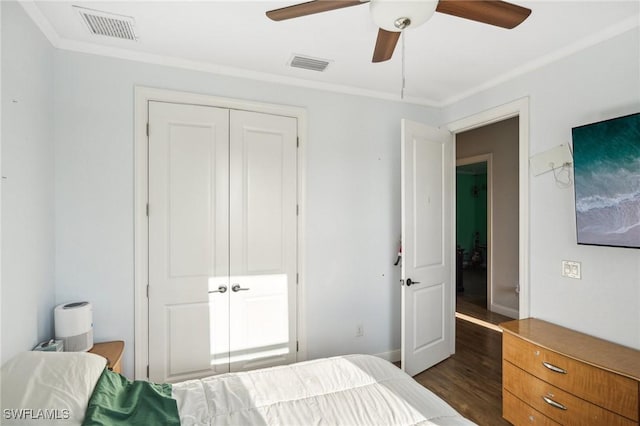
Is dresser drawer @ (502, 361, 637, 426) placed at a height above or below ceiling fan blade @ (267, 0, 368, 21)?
below

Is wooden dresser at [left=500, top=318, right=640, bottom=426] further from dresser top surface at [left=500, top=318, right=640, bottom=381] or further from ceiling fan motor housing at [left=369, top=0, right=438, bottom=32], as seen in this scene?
ceiling fan motor housing at [left=369, top=0, right=438, bottom=32]

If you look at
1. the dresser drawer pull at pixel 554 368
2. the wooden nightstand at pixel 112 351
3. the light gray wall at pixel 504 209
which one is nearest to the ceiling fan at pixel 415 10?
the dresser drawer pull at pixel 554 368

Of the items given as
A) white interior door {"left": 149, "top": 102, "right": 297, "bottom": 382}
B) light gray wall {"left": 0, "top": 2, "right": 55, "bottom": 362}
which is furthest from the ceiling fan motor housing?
light gray wall {"left": 0, "top": 2, "right": 55, "bottom": 362}

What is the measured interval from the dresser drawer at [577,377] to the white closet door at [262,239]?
169 cm

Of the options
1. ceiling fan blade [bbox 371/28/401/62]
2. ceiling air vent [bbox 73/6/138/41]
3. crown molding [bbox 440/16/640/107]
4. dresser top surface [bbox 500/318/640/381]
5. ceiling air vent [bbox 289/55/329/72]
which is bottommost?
dresser top surface [bbox 500/318/640/381]

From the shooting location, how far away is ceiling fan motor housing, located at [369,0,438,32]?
4.10ft

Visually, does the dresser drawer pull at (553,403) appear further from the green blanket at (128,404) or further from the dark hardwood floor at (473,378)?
the green blanket at (128,404)

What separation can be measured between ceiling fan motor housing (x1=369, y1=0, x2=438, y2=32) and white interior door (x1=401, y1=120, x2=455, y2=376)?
1413mm

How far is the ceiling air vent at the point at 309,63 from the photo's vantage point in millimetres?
2389

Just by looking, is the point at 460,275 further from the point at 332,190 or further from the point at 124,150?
the point at 124,150

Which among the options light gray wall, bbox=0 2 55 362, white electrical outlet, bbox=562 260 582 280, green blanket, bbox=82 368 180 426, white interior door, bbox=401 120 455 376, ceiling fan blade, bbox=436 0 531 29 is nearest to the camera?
green blanket, bbox=82 368 180 426

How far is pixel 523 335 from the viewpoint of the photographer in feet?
6.75

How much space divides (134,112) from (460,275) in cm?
564

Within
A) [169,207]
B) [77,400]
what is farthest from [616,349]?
[169,207]
